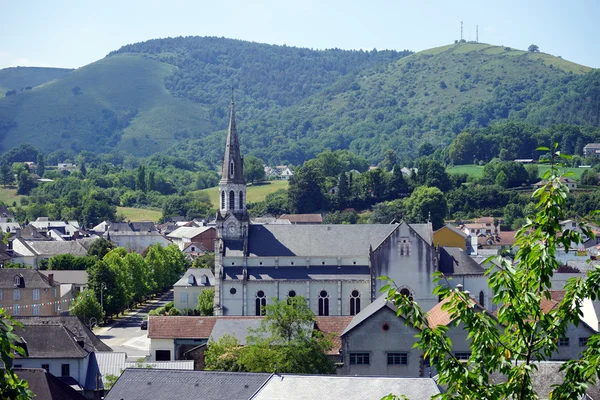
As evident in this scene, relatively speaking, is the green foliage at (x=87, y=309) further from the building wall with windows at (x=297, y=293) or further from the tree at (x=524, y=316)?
the tree at (x=524, y=316)

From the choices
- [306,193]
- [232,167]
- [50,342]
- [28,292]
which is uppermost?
[232,167]

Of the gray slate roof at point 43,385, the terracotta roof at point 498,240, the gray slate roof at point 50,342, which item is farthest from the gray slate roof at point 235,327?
the terracotta roof at point 498,240

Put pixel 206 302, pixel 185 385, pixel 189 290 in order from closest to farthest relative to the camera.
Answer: pixel 185 385 → pixel 206 302 → pixel 189 290

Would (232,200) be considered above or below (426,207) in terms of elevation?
above

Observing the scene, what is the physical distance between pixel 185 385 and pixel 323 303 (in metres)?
36.7

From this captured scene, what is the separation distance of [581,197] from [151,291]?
74.7m

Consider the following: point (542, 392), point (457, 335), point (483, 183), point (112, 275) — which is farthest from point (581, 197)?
point (542, 392)

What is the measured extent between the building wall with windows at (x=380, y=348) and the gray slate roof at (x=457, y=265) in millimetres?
24297

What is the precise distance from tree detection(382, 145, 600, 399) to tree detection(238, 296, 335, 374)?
33.9 m

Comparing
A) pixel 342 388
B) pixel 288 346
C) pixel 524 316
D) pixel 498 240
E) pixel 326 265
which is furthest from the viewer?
pixel 498 240

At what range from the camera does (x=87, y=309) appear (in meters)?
79.7

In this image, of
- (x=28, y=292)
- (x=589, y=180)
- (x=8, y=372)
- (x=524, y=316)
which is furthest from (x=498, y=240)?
(x=8, y=372)

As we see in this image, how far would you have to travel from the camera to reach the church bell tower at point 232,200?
263 feet

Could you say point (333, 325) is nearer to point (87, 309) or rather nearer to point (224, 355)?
point (224, 355)
